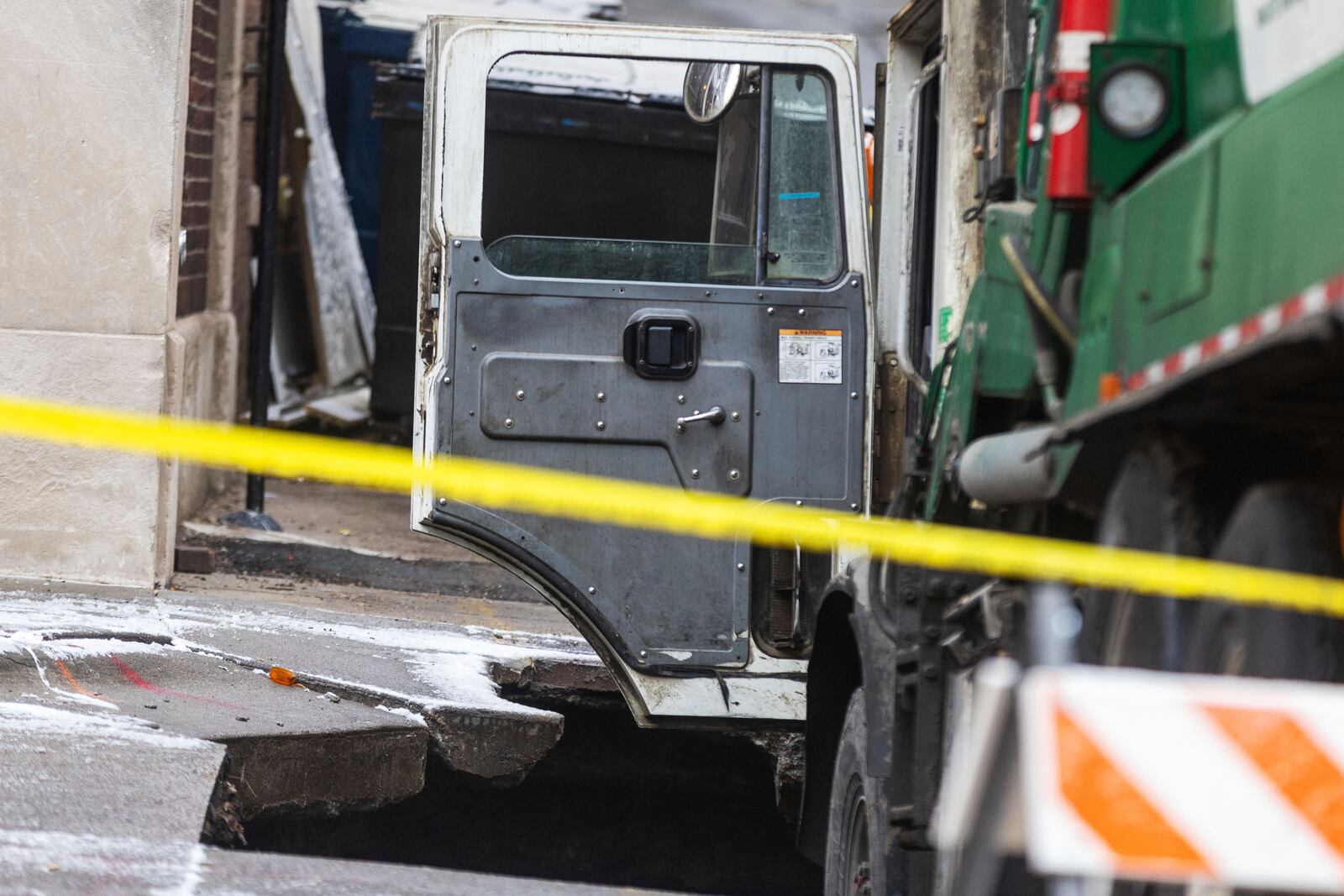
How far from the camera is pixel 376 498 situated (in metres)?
9.69

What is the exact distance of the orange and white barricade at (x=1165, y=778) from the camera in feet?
5.95

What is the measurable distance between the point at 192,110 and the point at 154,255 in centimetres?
145

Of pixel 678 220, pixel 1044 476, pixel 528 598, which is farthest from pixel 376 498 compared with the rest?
pixel 1044 476

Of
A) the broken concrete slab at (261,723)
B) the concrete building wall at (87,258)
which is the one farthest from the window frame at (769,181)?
the concrete building wall at (87,258)

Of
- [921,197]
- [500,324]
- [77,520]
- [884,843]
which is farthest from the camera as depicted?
[77,520]

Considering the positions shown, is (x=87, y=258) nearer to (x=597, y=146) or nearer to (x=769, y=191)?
(x=769, y=191)

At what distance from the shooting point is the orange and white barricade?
5.95 feet

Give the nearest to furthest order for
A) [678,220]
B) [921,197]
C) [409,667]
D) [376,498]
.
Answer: [921,197] → [409,667] → [678,220] → [376,498]

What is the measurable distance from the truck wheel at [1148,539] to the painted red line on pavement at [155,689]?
3.18m

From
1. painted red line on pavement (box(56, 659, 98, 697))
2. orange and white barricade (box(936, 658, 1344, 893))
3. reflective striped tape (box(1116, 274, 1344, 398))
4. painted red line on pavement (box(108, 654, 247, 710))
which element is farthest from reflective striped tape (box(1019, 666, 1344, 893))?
painted red line on pavement (box(56, 659, 98, 697))

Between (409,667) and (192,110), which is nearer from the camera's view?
(409,667)

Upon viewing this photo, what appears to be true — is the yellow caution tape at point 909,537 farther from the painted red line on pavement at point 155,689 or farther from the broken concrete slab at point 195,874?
the painted red line on pavement at point 155,689

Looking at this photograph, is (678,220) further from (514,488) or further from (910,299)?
(514,488)

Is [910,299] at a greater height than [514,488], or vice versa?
[910,299]
